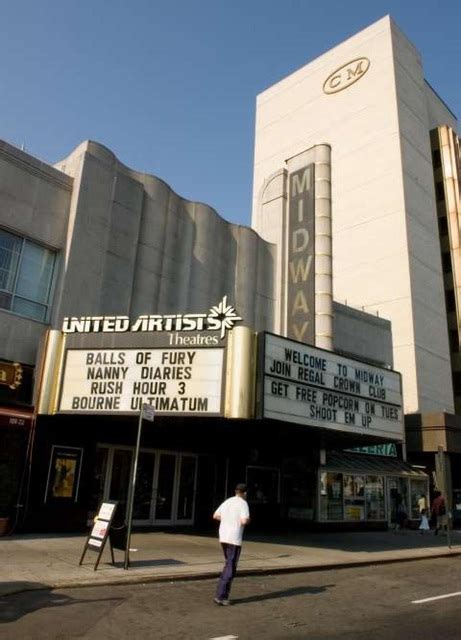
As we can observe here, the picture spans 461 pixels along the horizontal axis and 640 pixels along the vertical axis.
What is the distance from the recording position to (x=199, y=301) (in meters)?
21.0

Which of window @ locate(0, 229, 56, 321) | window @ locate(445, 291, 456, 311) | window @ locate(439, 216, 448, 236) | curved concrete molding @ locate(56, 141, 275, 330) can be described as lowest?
window @ locate(0, 229, 56, 321)

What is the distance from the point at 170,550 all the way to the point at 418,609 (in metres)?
6.92

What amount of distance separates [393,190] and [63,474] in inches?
1345

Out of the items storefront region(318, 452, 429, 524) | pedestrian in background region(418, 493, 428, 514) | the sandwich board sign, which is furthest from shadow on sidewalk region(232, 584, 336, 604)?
pedestrian in background region(418, 493, 428, 514)

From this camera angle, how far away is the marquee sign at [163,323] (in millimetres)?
14641

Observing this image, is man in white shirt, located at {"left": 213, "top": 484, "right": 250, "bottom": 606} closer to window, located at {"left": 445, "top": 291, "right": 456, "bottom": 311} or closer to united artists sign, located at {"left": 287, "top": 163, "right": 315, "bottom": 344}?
united artists sign, located at {"left": 287, "top": 163, "right": 315, "bottom": 344}

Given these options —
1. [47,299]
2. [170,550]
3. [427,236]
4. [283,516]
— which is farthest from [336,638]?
[427,236]

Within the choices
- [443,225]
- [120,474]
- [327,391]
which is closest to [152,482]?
[120,474]

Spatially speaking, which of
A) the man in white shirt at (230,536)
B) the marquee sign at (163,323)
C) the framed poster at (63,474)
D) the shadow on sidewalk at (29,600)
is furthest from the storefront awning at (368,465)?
the shadow on sidewalk at (29,600)

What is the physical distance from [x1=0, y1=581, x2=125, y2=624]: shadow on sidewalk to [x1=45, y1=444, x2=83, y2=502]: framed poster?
7.09 metres

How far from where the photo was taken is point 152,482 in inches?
770

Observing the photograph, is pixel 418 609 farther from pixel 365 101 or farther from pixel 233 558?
pixel 365 101

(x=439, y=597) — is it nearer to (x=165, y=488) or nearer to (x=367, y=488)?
(x=165, y=488)

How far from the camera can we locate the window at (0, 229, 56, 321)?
16.2 m
